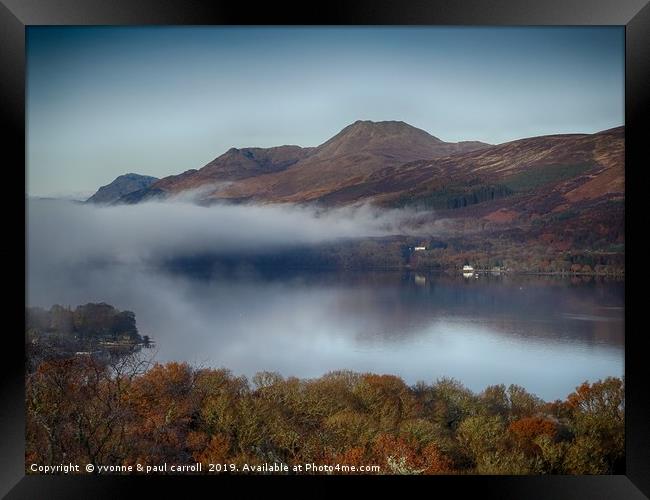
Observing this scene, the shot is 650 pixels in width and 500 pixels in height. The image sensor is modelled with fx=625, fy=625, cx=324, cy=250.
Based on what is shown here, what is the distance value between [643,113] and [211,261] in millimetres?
2668

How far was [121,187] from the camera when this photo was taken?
3.92 meters

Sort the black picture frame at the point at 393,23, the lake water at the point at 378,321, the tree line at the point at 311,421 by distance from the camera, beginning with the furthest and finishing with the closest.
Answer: the lake water at the point at 378,321
the tree line at the point at 311,421
the black picture frame at the point at 393,23

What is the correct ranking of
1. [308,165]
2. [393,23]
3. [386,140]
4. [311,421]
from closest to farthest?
1. [393,23]
2. [311,421]
3. [386,140]
4. [308,165]

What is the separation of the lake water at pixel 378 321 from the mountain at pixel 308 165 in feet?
1.80

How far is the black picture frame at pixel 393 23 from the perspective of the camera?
3.41m

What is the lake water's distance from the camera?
3.78 metres

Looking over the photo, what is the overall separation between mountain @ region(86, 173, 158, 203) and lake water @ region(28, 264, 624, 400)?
0.42 m

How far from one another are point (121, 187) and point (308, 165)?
3.89ft

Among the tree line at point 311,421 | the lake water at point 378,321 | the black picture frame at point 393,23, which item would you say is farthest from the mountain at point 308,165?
the tree line at point 311,421

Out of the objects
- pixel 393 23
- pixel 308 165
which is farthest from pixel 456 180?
pixel 393 23

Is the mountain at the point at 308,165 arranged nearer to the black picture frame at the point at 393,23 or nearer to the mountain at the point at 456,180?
the mountain at the point at 456,180

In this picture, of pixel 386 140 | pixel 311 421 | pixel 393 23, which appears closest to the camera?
pixel 393 23

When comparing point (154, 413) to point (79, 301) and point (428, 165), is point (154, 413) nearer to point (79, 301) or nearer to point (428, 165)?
point (79, 301)

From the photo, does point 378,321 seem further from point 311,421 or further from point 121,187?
point 121,187
